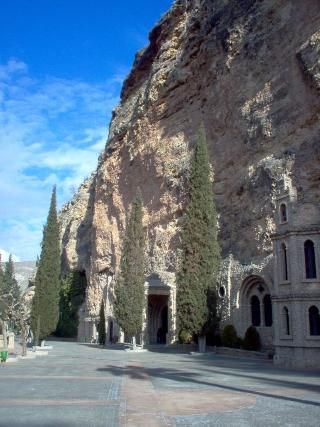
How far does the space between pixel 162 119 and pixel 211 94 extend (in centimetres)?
694

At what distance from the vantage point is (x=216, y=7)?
40.3 m

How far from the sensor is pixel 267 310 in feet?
96.9

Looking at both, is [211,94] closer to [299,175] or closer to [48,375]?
[299,175]

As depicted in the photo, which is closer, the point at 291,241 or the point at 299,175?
the point at 291,241

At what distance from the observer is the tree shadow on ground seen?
12.9 metres

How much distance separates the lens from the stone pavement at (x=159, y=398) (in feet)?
31.1

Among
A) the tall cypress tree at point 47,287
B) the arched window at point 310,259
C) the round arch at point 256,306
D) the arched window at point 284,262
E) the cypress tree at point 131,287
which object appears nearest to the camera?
the arched window at point 310,259

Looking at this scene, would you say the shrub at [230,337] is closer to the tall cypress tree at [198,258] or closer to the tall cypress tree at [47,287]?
the tall cypress tree at [198,258]

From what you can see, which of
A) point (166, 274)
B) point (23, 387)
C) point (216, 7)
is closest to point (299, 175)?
point (166, 274)

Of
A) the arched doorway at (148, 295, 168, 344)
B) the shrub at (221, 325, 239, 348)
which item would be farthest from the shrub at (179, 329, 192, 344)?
the arched doorway at (148, 295, 168, 344)

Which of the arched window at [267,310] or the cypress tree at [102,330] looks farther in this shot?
the cypress tree at [102,330]

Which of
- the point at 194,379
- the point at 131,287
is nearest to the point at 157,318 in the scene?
the point at 131,287

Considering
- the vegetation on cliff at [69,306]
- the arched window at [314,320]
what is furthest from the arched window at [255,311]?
the vegetation on cliff at [69,306]

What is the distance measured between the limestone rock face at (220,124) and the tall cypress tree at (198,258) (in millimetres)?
3039
